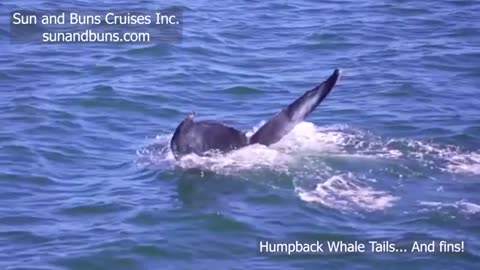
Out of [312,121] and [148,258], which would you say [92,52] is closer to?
[312,121]

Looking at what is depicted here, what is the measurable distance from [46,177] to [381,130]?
455cm

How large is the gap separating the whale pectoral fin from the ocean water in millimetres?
261

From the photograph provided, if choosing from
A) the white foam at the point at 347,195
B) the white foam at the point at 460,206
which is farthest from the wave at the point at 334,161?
the white foam at the point at 460,206

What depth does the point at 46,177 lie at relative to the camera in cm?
1454

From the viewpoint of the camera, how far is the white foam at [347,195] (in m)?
13.2

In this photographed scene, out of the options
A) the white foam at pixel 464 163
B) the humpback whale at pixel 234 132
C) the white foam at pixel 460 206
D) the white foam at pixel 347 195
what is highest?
the humpback whale at pixel 234 132

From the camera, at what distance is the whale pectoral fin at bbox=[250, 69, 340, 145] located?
14.2m

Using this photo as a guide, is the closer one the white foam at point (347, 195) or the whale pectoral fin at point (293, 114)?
the white foam at point (347, 195)

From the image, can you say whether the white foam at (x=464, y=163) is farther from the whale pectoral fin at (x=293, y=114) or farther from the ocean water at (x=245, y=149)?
the whale pectoral fin at (x=293, y=114)

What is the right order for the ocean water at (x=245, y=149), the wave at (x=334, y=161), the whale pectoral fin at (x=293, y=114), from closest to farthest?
1. the ocean water at (x=245, y=149)
2. the wave at (x=334, y=161)
3. the whale pectoral fin at (x=293, y=114)

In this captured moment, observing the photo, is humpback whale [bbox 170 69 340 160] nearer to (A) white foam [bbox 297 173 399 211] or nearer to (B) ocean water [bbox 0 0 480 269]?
(B) ocean water [bbox 0 0 480 269]

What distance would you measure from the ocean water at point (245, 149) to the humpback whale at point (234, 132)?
6.4 inches

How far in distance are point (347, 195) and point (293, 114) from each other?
1.37 m

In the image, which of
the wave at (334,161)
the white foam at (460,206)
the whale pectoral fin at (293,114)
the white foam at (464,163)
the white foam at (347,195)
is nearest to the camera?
the white foam at (460,206)
